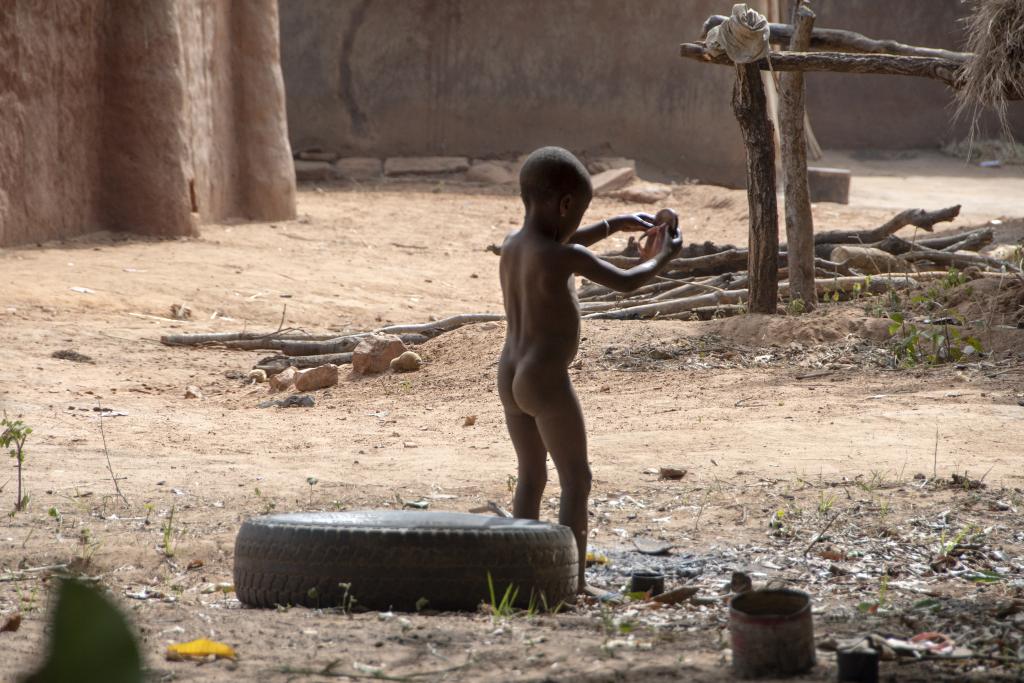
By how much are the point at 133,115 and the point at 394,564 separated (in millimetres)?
8973

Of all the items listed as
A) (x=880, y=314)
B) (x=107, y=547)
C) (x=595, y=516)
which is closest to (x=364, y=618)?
(x=107, y=547)

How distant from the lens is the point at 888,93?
A: 20.9 meters

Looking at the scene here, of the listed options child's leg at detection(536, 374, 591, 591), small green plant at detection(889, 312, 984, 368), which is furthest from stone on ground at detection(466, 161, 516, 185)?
child's leg at detection(536, 374, 591, 591)

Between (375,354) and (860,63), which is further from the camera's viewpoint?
(375,354)

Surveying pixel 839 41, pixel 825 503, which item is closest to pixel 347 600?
pixel 825 503

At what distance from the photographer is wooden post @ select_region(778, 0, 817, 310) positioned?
8.00 m

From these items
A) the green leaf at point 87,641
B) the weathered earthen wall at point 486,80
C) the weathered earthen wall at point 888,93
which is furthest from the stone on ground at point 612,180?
the green leaf at point 87,641

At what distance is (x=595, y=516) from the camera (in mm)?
4238

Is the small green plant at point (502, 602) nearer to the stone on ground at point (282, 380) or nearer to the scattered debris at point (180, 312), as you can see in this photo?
the stone on ground at point (282, 380)

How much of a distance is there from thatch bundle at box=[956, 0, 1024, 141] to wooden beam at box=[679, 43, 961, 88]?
0.85 ft

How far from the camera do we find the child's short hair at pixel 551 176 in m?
3.36

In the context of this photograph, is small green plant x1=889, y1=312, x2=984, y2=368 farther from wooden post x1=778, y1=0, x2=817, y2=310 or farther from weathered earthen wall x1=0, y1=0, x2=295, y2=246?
weathered earthen wall x1=0, y1=0, x2=295, y2=246

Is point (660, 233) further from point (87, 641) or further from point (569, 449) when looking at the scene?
point (87, 641)

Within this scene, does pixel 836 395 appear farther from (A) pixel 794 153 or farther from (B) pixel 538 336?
(B) pixel 538 336
